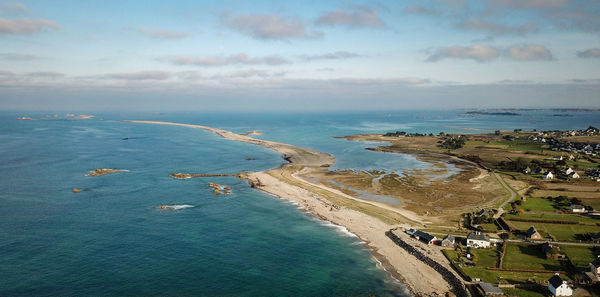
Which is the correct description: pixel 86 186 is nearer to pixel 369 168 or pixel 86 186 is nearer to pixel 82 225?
pixel 82 225

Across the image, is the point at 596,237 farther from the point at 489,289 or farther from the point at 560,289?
the point at 489,289

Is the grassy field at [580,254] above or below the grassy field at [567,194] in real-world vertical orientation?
below

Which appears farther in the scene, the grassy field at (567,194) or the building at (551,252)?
the grassy field at (567,194)

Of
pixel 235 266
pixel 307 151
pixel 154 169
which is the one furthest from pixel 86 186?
pixel 307 151

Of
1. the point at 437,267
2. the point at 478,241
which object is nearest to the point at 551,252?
the point at 478,241

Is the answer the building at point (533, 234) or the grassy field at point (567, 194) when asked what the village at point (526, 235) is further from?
the building at point (533, 234)

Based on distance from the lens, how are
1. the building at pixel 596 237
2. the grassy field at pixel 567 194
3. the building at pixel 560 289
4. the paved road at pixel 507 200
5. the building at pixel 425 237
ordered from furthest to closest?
the grassy field at pixel 567 194
the paved road at pixel 507 200
the building at pixel 596 237
the building at pixel 425 237
the building at pixel 560 289

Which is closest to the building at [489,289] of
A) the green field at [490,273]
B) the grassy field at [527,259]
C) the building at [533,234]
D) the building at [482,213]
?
the green field at [490,273]
